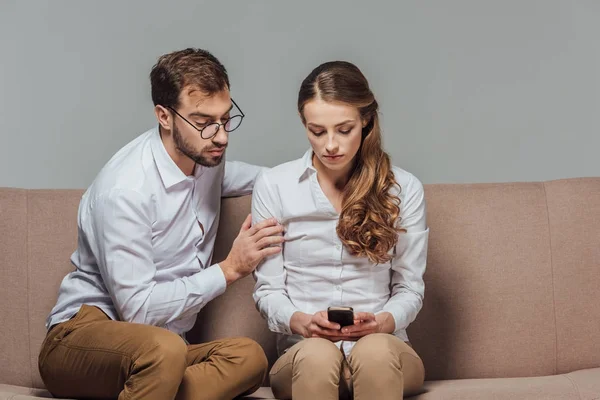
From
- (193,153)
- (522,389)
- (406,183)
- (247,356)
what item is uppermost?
(193,153)

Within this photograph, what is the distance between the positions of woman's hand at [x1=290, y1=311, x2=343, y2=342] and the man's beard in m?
0.55

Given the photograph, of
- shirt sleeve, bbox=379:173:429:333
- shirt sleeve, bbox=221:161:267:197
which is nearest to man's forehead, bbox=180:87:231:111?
shirt sleeve, bbox=221:161:267:197

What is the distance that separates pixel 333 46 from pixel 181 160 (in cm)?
119

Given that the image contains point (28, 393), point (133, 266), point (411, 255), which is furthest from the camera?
point (28, 393)

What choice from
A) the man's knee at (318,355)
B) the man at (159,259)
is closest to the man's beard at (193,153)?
the man at (159,259)

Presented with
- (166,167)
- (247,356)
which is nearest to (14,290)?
(166,167)

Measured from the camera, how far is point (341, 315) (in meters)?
2.99

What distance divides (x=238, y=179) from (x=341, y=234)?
0.55 meters

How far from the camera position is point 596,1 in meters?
4.25

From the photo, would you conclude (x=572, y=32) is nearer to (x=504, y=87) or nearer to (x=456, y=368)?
A: (x=504, y=87)

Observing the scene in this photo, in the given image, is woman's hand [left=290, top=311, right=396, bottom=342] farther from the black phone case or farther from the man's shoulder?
the man's shoulder

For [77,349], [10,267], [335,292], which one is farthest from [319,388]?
[10,267]

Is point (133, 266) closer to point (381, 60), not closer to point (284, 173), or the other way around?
point (284, 173)

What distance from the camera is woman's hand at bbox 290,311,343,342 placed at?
3.03 metres
